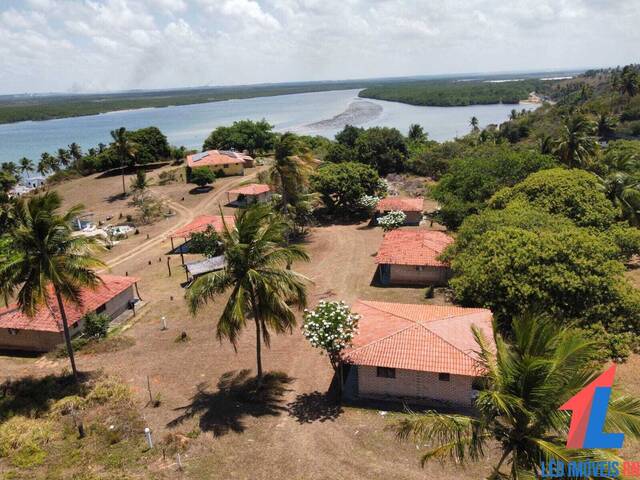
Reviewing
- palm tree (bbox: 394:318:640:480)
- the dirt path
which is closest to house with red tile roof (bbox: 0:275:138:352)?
the dirt path

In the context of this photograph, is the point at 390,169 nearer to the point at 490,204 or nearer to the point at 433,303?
the point at 490,204

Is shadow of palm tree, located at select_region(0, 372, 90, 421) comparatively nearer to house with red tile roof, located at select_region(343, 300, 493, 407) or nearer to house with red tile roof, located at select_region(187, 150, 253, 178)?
house with red tile roof, located at select_region(343, 300, 493, 407)

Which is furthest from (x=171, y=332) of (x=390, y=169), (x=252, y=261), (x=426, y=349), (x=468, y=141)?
(x=468, y=141)

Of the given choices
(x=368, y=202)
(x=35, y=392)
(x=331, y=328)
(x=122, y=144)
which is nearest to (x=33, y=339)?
(x=35, y=392)

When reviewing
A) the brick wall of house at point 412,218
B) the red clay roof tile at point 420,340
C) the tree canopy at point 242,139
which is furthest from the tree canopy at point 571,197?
the tree canopy at point 242,139

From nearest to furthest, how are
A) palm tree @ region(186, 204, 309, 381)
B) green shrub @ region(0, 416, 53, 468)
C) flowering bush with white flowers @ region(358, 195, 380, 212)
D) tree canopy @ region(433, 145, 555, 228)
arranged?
green shrub @ region(0, 416, 53, 468) < palm tree @ region(186, 204, 309, 381) < tree canopy @ region(433, 145, 555, 228) < flowering bush with white flowers @ region(358, 195, 380, 212)

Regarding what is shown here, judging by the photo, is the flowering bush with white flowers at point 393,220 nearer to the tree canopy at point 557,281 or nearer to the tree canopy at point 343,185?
the tree canopy at point 343,185
